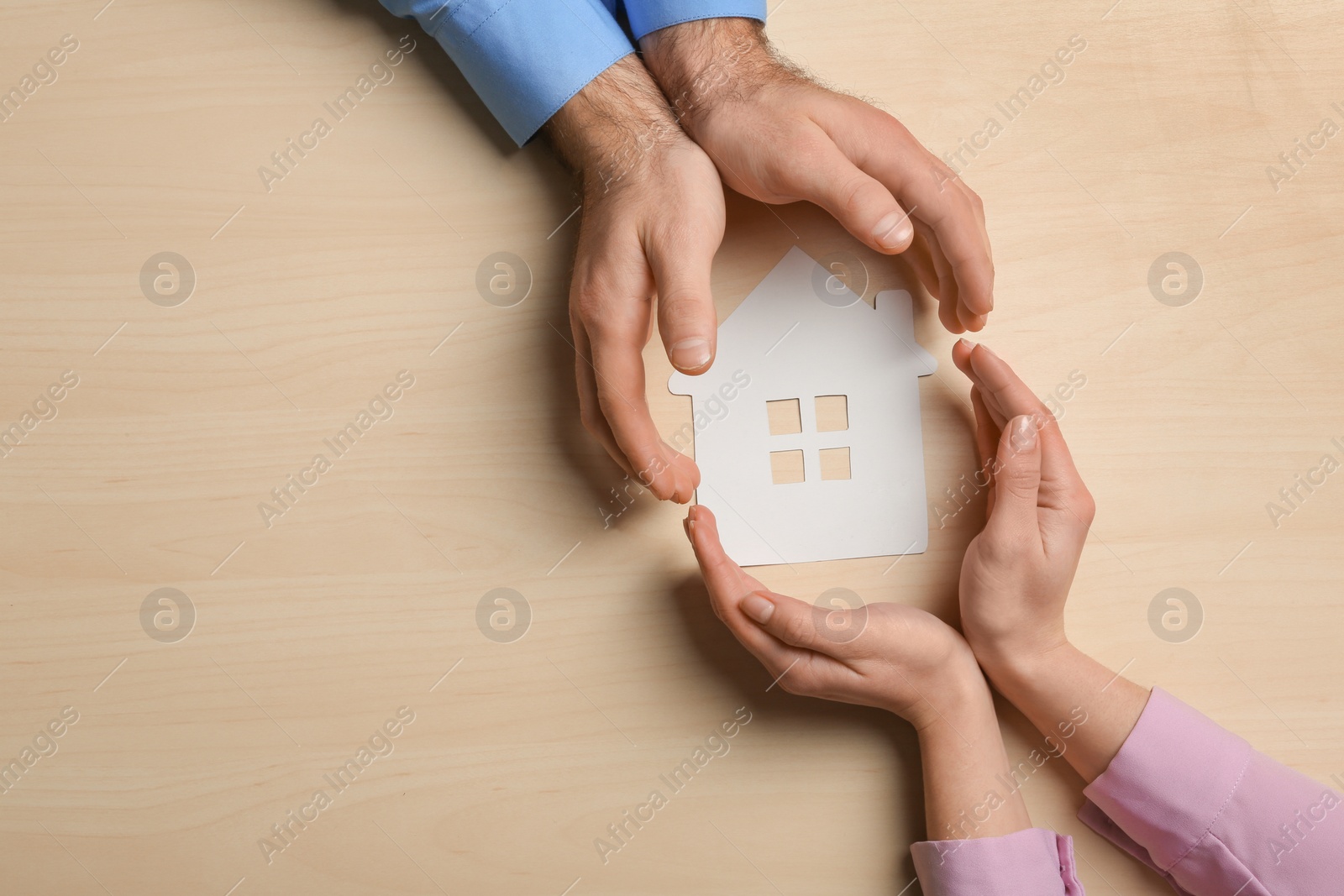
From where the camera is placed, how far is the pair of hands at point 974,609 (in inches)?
28.6

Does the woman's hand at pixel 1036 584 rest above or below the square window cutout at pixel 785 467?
below

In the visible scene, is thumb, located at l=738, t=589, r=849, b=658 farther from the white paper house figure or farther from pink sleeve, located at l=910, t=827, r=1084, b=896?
pink sleeve, located at l=910, t=827, r=1084, b=896

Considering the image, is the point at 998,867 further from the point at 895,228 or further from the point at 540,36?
the point at 540,36

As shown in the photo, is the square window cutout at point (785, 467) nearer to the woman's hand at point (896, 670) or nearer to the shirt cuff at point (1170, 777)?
the woman's hand at point (896, 670)

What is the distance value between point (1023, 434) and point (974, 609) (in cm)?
16

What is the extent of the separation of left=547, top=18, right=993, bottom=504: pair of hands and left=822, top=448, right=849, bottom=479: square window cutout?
5.2 inches

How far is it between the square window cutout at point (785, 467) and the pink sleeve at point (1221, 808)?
361 millimetres

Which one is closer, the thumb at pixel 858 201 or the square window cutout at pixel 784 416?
the thumb at pixel 858 201

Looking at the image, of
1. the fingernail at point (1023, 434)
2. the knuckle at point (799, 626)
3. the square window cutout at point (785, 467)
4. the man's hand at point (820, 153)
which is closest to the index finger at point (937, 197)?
the man's hand at point (820, 153)

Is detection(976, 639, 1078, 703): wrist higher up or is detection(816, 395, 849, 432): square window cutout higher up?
detection(816, 395, 849, 432): square window cutout

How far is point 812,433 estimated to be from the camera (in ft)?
2.64

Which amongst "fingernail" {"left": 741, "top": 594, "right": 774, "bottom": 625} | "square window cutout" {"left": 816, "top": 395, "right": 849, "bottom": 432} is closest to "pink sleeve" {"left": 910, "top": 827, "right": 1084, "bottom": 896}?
"fingernail" {"left": 741, "top": 594, "right": 774, "bottom": 625}

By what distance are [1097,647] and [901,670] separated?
0.70 feet

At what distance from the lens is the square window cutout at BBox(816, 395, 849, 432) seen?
2.64 feet
